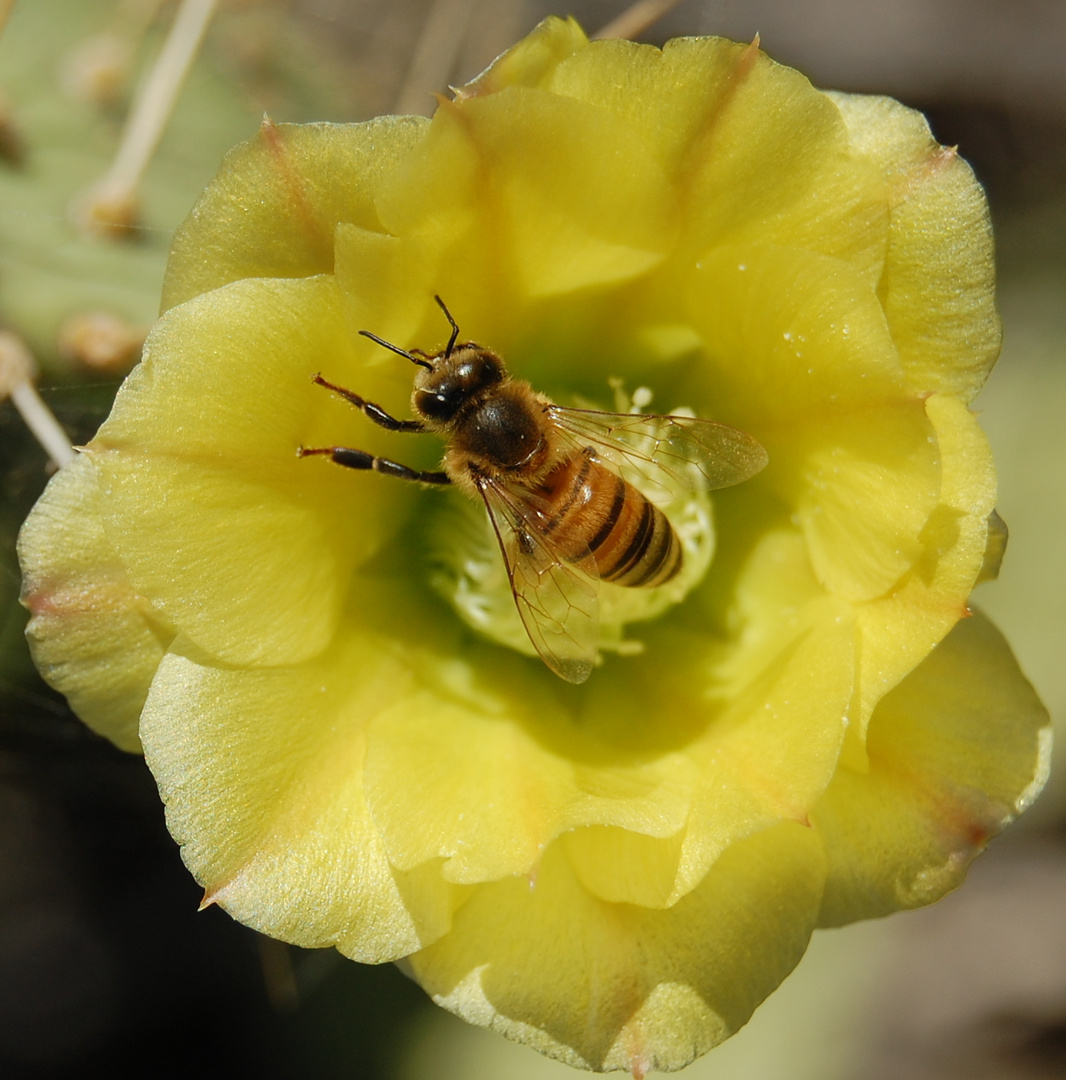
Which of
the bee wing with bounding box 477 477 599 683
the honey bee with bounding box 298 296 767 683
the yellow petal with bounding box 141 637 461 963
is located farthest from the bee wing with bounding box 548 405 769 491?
the yellow petal with bounding box 141 637 461 963

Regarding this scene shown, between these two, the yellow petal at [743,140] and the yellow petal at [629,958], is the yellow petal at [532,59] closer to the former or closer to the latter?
the yellow petal at [743,140]

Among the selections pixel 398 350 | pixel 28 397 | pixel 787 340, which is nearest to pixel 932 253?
pixel 787 340

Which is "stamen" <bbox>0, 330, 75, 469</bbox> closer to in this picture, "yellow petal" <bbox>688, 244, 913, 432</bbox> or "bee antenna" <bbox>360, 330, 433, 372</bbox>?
"bee antenna" <bbox>360, 330, 433, 372</bbox>

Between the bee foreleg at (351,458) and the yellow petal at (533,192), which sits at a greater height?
the yellow petal at (533,192)

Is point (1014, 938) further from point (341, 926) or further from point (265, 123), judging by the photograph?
point (265, 123)

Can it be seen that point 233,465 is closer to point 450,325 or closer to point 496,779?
point 450,325

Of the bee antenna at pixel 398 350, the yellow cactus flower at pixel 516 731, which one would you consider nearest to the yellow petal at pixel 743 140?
the yellow cactus flower at pixel 516 731
